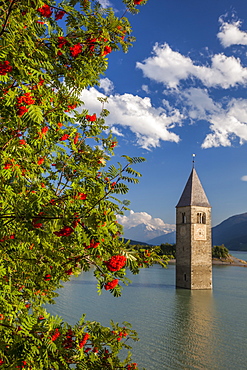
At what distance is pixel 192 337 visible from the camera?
1802cm

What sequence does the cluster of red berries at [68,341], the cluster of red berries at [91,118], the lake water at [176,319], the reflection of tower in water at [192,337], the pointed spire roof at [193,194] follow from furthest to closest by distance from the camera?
the pointed spire roof at [193,194] → the lake water at [176,319] → the reflection of tower in water at [192,337] → the cluster of red berries at [91,118] → the cluster of red berries at [68,341]

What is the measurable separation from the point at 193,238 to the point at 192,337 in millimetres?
21238

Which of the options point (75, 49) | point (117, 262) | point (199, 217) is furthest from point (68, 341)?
point (199, 217)

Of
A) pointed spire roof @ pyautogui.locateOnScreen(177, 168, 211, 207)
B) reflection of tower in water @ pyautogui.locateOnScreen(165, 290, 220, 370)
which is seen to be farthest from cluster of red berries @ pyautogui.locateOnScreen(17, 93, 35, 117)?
pointed spire roof @ pyautogui.locateOnScreen(177, 168, 211, 207)

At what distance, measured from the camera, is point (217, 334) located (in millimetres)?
18766

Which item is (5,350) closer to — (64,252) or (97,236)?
(64,252)

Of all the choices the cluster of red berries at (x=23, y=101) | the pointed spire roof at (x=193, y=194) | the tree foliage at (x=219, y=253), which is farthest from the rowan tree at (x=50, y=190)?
the tree foliage at (x=219, y=253)

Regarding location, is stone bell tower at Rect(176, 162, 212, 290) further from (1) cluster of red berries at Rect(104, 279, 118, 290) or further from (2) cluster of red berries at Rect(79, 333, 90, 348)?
A: (1) cluster of red berries at Rect(104, 279, 118, 290)

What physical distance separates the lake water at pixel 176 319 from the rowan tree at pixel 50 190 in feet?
38.0

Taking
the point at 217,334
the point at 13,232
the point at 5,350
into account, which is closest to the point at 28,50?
the point at 13,232

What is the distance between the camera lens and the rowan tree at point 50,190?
3.13 metres

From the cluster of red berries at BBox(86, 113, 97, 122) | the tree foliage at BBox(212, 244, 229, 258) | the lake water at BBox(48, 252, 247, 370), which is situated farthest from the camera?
the tree foliage at BBox(212, 244, 229, 258)

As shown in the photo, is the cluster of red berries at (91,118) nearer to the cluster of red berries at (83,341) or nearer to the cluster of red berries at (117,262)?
the cluster of red berries at (117,262)

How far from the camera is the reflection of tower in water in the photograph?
14.3 m
